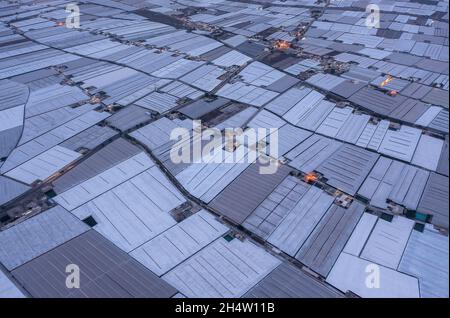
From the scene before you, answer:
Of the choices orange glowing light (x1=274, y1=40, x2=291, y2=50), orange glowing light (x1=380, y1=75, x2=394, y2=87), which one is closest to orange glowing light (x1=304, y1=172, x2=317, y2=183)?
orange glowing light (x1=380, y1=75, x2=394, y2=87)

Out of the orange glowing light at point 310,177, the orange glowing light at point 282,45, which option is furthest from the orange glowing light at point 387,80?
the orange glowing light at point 310,177

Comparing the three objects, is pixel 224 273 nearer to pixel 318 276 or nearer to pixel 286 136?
pixel 318 276

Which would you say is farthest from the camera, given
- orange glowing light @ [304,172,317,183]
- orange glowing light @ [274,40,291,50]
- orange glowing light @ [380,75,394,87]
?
orange glowing light @ [274,40,291,50]

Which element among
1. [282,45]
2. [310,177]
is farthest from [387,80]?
[310,177]

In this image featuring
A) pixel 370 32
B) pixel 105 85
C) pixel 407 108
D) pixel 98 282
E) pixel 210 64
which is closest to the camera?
pixel 98 282

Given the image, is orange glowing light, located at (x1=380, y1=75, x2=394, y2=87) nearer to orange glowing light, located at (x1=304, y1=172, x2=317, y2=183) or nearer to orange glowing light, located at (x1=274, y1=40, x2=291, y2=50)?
orange glowing light, located at (x1=274, y1=40, x2=291, y2=50)

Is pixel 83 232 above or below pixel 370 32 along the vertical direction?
below

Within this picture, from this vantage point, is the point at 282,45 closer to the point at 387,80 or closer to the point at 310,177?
the point at 387,80
